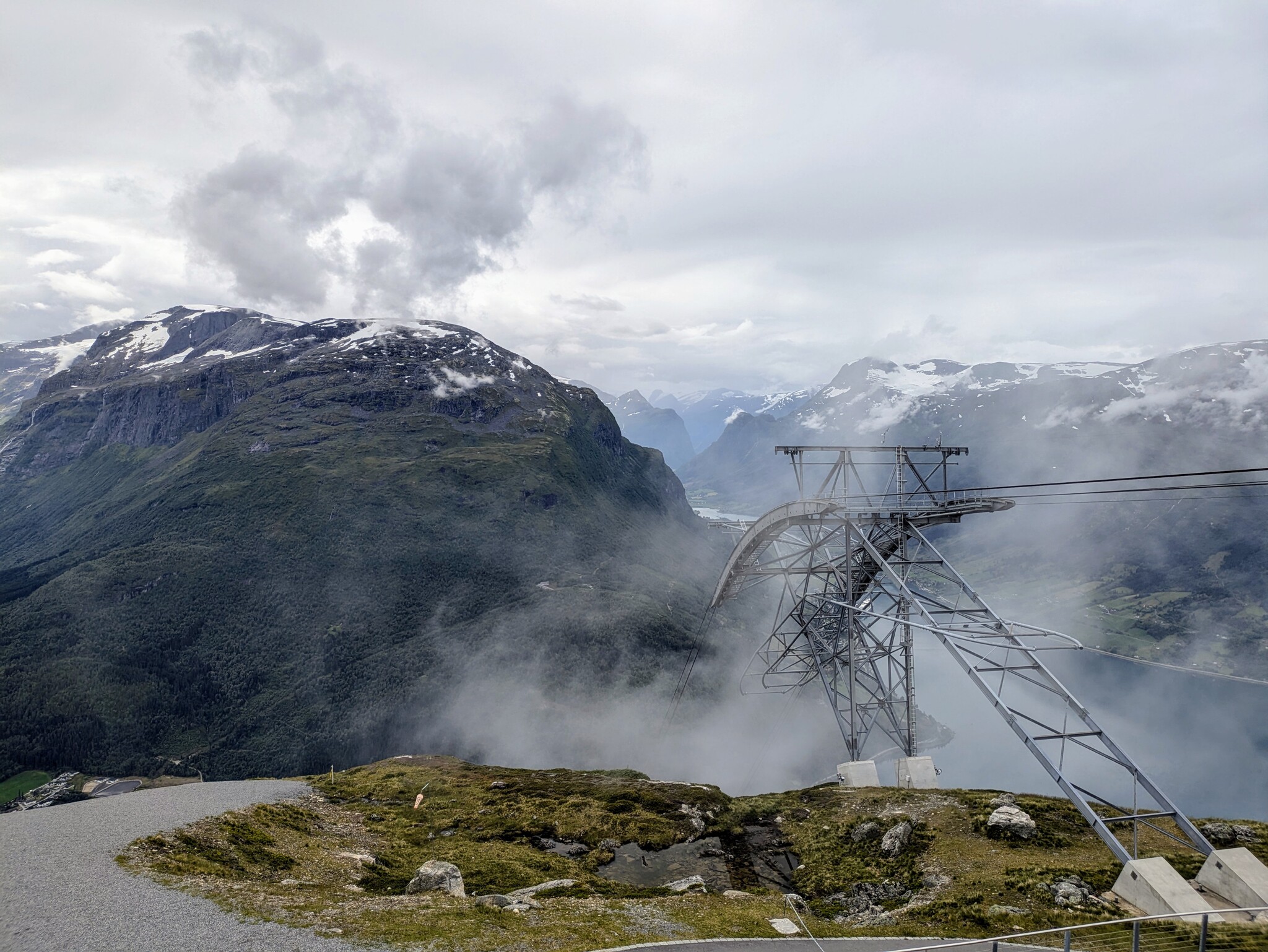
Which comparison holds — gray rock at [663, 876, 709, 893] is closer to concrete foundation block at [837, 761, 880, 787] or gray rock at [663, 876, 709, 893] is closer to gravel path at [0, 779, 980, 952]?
gravel path at [0, 779, 980, 952]

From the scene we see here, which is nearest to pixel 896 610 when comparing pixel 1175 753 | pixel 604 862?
pixel 604 862

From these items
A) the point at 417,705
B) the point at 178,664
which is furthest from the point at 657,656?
the point at 178,664

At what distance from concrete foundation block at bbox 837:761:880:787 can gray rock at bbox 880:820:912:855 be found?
36.5 feet

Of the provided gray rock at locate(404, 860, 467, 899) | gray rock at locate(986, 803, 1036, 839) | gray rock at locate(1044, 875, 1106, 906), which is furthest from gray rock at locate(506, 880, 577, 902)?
gray rock at locate(986, 803, 1036, 839)

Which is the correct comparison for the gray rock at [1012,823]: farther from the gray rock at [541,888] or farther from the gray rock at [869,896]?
the gray rock at [541,888]

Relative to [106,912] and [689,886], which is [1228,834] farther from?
[106,912]


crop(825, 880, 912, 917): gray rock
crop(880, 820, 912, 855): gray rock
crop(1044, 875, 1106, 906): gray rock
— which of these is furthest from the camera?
crop(880, 820, 912, 855): gray rock

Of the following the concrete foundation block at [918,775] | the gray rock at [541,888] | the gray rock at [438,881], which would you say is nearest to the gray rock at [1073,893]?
the concrete foundation block at [918,775]

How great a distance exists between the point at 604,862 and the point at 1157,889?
25.1 metres

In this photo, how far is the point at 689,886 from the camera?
2798cm

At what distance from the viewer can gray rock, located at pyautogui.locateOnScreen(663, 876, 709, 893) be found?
27.6m

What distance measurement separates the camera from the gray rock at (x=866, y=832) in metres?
31.4

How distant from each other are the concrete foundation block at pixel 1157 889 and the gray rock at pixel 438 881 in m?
24.1

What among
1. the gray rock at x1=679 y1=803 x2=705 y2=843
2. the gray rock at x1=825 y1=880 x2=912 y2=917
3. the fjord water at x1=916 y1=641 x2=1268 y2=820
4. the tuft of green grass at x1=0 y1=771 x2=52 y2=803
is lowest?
the fjord water at x1=916 y1=641 x2=1268 y2=820
